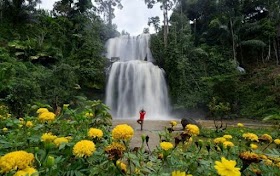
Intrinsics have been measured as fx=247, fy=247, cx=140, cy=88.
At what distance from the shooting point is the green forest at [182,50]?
699 inches

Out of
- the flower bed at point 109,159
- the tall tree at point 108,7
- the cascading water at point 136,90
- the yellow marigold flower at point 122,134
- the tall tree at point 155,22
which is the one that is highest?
the tall tree at point 108,7

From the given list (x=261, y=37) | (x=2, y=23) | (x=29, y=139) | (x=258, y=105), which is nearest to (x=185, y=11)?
(x=261, y=37)

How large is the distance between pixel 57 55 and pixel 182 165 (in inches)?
826

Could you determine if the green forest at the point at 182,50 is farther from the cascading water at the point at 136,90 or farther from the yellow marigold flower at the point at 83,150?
the yellow marigold flower at the point at 83,150

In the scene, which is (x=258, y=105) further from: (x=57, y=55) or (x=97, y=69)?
(x=57, y=55)

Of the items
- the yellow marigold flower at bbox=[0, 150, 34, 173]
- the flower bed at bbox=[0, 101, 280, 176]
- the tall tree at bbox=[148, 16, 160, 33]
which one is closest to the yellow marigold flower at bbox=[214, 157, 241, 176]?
the flower bed at bbox=[0, 101, 280, 176]

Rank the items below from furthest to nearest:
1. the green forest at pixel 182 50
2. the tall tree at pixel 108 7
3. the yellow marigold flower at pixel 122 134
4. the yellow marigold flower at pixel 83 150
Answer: the tall tree at pixel 108 7 < the green forest at pixel 182 50 < the yellow marigold flower at pixel 122 134 < the yellow marigold flower at pixel 83 150

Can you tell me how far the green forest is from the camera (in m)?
17.8

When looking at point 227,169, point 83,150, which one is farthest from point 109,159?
point 227,169

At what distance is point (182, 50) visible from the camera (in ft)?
75.6

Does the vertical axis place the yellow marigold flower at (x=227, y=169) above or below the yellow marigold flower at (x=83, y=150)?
below

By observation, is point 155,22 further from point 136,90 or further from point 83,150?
point 83,150

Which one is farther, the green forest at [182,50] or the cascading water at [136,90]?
the cascading water at [136,90]

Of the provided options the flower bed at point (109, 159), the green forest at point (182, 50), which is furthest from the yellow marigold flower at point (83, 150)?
the green forest at point (182, 50)
